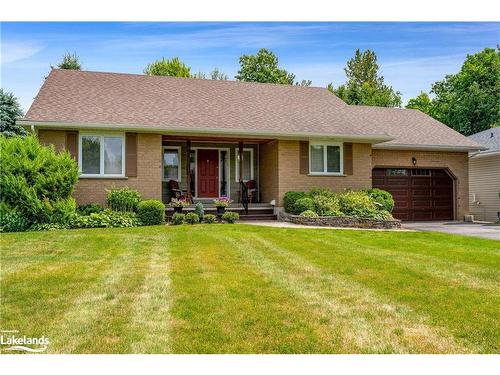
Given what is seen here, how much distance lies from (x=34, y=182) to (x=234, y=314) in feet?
31.5

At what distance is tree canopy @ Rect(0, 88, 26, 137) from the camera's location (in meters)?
21.9

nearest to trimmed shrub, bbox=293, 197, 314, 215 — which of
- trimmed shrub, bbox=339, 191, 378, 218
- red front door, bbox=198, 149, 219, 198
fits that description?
trimmed shrub, bbox=339, 191, 378, 218

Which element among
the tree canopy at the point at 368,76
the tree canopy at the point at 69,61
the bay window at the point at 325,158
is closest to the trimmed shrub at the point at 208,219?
the bay window at the point at 325,158

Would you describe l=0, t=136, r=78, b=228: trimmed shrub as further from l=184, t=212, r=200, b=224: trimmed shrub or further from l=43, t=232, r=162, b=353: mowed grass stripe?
l=43, t=232, r=162, b=353: mowed grass stripe

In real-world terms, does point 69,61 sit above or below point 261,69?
below

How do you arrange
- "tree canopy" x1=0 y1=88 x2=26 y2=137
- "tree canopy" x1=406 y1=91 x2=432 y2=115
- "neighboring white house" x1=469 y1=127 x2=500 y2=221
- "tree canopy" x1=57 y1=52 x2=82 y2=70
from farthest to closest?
"tree canopy" x1=406 y1=91 x2=432 y2=115, "tree canopy" x1=57 y1=52 x2=82 y2=70, "tree canopy" x1=0 y1=88 x2=26 y2=137, "neighboring white house" x1=469 y1=127 x2=500 y2=221

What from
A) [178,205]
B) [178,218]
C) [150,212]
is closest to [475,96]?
[178,205]

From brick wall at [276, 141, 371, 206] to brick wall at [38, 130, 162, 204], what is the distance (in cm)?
420

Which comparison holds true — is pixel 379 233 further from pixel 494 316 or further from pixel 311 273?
pixel 494 316

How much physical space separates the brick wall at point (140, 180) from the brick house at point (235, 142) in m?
0.03

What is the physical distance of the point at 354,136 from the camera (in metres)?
16.9

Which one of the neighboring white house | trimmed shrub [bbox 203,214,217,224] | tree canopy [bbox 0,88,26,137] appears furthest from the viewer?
tree canopy [bbox 0,88,26,137]

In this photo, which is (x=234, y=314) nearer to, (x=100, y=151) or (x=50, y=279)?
(x=50, y=279)

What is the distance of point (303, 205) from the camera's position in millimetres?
15438
